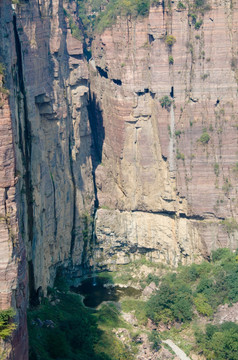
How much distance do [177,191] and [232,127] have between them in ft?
18.4

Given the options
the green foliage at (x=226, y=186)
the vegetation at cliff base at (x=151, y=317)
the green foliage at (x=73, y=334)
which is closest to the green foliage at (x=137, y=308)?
the vegetation at cliff base at (x=151, y=317)

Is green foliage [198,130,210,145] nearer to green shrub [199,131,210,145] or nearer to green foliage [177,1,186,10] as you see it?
green shrub [199,131,210,145]

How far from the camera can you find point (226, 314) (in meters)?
37.2

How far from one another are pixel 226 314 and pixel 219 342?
3.24 m

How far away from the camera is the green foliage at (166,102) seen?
140 ft

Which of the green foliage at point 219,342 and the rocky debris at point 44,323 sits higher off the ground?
the rocky debris at point 44,323

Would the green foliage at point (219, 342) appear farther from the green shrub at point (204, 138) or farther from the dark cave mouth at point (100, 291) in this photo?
the green shrub at point (204, 138)

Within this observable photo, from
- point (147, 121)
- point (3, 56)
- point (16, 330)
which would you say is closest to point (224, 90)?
point (147, 121)

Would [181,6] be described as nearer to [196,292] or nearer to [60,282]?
[196,292]

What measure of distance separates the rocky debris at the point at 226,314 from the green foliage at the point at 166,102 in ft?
44.0

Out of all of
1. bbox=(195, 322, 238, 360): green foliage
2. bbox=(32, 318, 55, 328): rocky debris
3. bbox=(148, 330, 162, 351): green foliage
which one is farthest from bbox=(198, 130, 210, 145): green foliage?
bbox=(32, 318, 55, 328): rocky debris

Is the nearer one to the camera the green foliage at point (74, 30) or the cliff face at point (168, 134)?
the cliff face at point (168, 134)

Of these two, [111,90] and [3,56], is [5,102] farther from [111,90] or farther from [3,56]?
[111,90]

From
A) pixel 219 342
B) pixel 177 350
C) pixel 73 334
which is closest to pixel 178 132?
pixel 177 350
